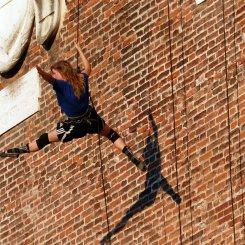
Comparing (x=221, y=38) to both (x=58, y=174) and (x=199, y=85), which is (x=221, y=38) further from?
(x=58, y=174)

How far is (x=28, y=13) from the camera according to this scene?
3041cm

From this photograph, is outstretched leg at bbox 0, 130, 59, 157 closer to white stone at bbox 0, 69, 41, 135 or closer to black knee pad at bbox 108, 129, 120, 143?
black knee pad at bbox 108, 129, 120, 143

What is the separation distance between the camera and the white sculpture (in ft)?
98.8

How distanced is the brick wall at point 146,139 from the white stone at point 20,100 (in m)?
0.11

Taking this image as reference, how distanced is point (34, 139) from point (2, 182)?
0.71 meters

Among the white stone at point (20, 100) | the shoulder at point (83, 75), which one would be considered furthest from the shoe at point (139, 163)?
the white stone at point (20, 100)

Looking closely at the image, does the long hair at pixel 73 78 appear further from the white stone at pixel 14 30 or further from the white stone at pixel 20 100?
the white stone at pixel 14 30

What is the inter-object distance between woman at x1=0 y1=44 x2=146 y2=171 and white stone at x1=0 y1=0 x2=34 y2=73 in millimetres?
2466

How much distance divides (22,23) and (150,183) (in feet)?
12.2

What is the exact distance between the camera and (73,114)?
2761 cm

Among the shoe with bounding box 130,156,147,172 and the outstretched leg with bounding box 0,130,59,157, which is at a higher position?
the outstretched leg with bounding box 0,130,59,157

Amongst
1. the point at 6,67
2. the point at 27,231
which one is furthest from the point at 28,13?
the point at 27,231

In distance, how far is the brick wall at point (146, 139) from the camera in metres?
27.0

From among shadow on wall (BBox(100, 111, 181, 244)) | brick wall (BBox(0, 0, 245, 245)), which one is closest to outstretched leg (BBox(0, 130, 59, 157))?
brick wall (BBox(0, 0, 245, 245))
